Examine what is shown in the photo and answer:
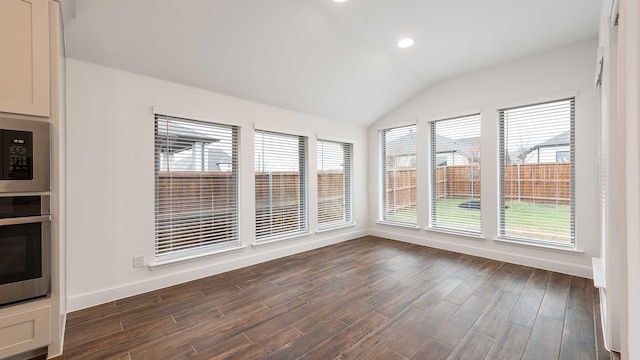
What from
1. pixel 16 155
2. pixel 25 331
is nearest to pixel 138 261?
pixel 25 331

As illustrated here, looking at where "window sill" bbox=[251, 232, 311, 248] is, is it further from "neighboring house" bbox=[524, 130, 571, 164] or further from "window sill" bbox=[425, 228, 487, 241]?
"neighboring house" bbox=[524, 130, 571, 164]

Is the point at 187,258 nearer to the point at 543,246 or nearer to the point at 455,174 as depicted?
the point at 455,174

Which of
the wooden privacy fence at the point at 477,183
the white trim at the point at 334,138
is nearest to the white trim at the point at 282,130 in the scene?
the white trim at the point at 334,138

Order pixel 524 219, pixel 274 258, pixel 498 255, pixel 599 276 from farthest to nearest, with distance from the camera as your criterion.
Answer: pixel 274 258, pixel 498 255, pixel 524 219, pixel 599 276

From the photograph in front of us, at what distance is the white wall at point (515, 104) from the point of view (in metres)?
3.27

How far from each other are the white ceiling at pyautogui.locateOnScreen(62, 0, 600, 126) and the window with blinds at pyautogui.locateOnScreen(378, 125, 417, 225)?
1.48m

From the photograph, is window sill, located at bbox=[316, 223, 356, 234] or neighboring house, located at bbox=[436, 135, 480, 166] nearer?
neighboring house, located at bbox=[436, 135, 480, 166]

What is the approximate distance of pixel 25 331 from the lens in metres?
1.74

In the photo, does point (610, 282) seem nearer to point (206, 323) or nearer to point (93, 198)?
point (206, 323)

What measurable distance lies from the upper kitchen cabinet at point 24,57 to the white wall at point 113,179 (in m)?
0.90

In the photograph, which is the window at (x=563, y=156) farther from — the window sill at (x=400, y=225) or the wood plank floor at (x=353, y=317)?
the window sill at (x=400, y=225)

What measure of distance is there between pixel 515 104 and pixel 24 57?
5173 millimetres

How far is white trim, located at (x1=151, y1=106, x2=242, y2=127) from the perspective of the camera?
3013 millimetres

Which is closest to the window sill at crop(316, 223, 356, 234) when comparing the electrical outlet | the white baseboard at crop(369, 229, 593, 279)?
the white baseboard at crop(369, 229, 593, 279)
